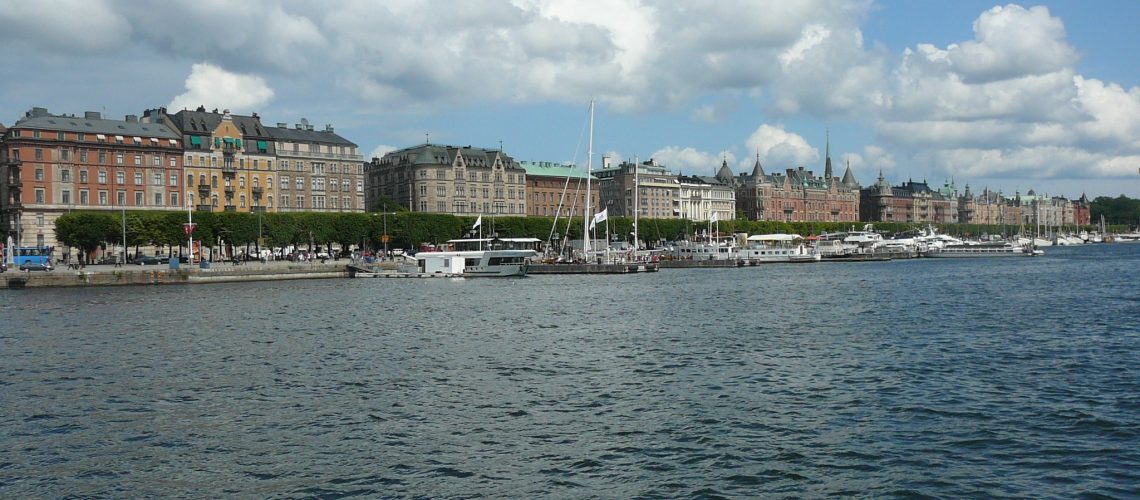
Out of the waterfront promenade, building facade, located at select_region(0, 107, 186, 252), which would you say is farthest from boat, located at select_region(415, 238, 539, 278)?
building facade, located at select_region(0, 107, 186, 252)

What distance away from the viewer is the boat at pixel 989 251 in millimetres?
153875

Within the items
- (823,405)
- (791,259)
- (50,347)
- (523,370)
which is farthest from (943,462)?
(791,259)

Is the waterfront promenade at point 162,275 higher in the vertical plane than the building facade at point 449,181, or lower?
lower

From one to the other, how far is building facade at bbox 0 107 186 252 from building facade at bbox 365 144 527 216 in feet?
135

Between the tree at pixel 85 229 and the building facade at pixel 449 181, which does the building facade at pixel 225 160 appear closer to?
the tree at pixel 85 229

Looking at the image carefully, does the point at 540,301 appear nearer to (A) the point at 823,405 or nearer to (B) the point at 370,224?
(A) the point at 823,405

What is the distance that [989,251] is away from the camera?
507 ft

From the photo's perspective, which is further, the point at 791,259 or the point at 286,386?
the point at 791,259

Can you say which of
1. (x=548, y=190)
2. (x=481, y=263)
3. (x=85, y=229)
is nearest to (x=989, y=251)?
(x=548, y=190)

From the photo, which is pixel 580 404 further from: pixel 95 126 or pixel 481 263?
pixel 95 126

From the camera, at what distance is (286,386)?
28.5 metres

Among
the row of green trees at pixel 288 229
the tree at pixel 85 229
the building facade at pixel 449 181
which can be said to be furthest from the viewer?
the building facade at pixel 449 181

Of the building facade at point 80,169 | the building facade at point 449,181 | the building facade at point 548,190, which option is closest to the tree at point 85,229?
the building facade at point 80,169

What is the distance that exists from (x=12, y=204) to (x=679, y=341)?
100 m
